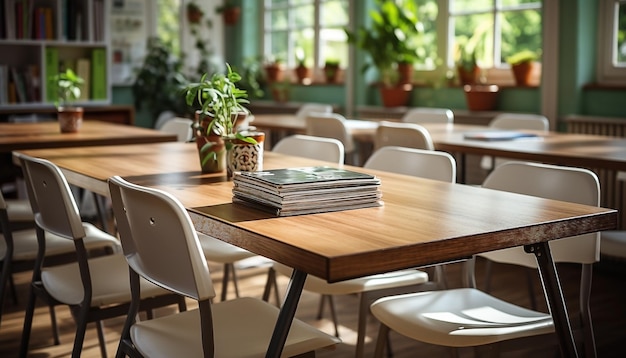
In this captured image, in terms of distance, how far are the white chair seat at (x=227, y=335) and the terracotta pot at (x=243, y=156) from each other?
455mm

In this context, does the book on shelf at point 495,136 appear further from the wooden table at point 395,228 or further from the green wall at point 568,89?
the wooden table at point 395,228

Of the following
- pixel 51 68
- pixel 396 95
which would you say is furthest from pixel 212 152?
pixel 51 68

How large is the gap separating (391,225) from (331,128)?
2.99m

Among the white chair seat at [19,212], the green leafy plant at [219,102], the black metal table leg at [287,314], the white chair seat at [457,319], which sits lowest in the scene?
the white chair seat at [457,319]

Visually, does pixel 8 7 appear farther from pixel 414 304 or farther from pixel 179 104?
pixel 414 304

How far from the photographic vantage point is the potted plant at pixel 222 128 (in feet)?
7.93

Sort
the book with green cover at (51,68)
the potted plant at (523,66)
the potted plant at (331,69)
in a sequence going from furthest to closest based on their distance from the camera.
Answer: the potted plant at (331,69) → the book with green cover at (51,68) → the potted plant at (523,66)

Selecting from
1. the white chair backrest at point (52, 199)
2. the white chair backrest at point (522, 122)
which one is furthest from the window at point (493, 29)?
the white chair backrest at point (52, 199)

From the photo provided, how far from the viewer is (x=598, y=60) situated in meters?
5.04

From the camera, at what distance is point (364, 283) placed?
2506 mm

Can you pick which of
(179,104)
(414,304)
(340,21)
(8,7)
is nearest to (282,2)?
(340,21)

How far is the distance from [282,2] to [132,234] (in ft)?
19.6

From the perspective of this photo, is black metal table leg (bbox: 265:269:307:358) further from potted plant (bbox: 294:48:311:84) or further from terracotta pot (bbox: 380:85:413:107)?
potted plant (bbox: 294:48:311:84)

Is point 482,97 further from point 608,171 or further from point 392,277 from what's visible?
point 392,277
